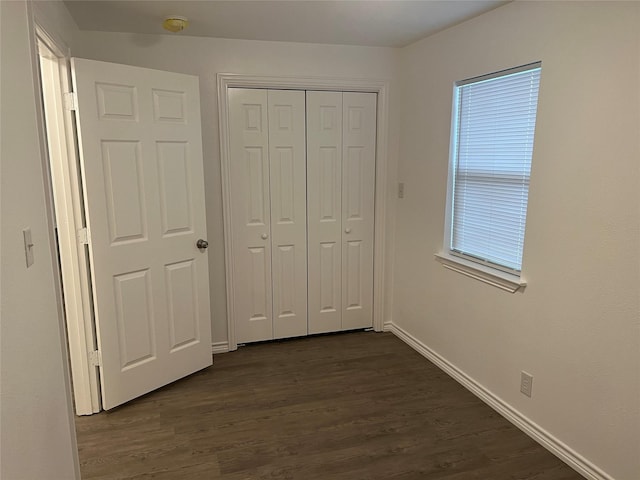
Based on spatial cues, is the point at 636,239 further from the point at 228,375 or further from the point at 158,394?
the point at 158,394

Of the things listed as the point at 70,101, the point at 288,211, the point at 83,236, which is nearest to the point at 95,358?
the point at 83,236

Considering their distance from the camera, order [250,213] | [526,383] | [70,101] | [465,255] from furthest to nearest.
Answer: [250,213] → [465,255] → [526,383] → [70,101]

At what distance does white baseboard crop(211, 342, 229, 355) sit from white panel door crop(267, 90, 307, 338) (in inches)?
15.7

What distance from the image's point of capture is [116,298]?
2.71 m

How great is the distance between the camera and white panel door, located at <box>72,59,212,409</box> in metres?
2.54

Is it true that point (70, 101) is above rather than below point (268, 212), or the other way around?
above

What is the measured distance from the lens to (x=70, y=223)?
2.52 meters

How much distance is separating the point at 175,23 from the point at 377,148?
5.64ft

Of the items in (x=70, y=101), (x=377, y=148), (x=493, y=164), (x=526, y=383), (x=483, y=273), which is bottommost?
(x=526, y=383)

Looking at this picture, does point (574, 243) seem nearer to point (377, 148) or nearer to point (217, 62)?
point (377, 148)

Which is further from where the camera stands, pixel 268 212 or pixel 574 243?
pixel 268 212

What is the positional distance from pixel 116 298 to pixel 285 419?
A: 1210 mm

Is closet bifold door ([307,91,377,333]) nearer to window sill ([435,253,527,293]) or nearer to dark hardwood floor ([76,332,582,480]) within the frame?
dark hardwood floor ([76,332,582,480])

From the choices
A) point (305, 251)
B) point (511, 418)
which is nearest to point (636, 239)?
point (511, 418)
